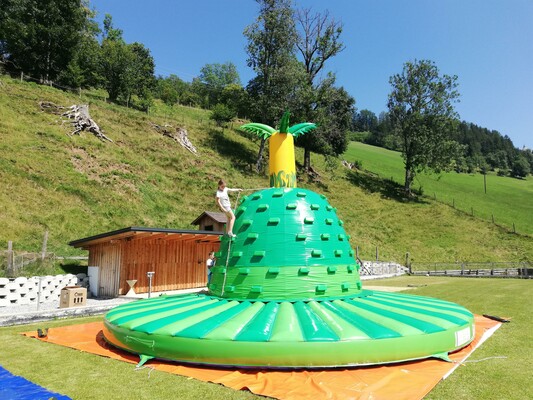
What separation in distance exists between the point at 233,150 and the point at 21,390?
4321 centimetres

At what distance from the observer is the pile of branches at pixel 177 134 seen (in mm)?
43000

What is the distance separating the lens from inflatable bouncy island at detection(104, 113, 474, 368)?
588cm

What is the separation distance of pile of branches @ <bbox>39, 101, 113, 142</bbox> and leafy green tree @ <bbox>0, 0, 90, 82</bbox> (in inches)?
520

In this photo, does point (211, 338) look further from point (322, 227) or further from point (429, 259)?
point (429, 259)

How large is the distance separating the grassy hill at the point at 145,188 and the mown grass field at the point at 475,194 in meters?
6.66

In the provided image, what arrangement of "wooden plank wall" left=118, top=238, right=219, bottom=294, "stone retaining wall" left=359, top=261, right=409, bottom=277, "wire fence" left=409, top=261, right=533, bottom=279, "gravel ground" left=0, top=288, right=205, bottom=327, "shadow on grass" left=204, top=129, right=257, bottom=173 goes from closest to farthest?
"gravel ground" left=0, top=288, right=205, bottom=327, "wooden plank wall" left=118, top=238, right=219, bottom=294, "wire fence" left=409, top=261, right=533, bottom=279, "stone retaining wall" left=359, top=261, right=409, bottom=277, "shadow on grass" left=204, top=129, right=257, bottom=173

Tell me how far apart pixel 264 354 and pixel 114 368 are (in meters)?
2.61

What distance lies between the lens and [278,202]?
28.4 ft

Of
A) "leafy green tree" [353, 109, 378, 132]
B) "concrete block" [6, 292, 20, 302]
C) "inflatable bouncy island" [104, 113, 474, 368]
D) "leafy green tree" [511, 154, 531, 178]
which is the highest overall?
"leafy green tree" [353, 109, 378, 132]

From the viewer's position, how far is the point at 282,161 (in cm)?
972

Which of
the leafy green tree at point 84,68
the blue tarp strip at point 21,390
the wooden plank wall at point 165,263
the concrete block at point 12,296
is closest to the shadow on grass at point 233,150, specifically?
the leafy green tree at point 84,68

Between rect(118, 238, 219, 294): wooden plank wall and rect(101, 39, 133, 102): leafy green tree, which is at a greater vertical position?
rect(101, 39, 133, 102): leafy green tree

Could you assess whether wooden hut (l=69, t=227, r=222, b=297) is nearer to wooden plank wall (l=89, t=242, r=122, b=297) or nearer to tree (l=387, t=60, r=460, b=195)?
wooden plank wall (l=89, t=242, r=122, b=297)

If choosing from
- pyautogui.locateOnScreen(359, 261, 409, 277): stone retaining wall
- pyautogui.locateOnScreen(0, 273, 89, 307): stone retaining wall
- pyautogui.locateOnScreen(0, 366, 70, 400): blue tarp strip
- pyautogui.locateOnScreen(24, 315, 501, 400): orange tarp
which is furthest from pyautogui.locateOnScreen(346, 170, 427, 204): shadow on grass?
pyautogui.locateOnScreen(0, 366, 70, 400): blue tarp strip
